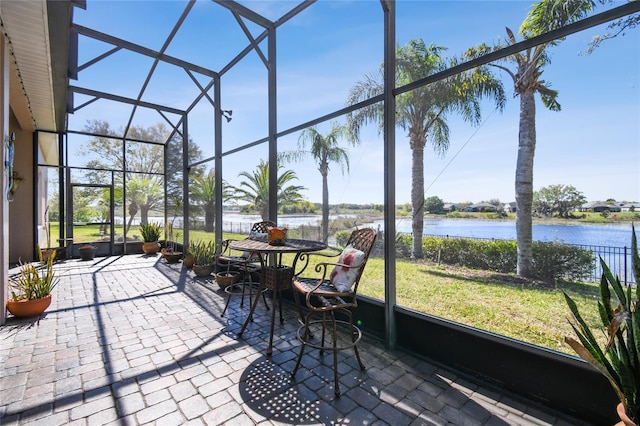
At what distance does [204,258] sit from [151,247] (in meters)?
3.82

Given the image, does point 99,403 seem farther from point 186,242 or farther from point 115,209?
point 115,209

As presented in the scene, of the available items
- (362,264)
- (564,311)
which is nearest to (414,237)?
(564,311)

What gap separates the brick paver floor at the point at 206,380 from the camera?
1.82m

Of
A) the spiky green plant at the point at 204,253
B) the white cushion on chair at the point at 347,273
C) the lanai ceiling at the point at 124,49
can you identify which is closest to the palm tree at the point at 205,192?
the lanai ceiling at the point at 124,49

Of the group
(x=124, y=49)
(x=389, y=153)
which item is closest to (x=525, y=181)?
(x=389, y=153)

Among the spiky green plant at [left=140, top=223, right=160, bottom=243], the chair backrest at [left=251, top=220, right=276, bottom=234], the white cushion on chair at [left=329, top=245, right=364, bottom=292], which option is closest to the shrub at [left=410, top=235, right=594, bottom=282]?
the chair backrest at [left=251, top=220, right=276, bottom=234]

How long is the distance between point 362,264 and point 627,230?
260cm

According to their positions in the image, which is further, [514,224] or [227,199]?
[227,199]

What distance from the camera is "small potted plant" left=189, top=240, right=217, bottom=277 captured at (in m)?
5.44

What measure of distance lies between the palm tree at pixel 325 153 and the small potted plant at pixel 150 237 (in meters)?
5.46

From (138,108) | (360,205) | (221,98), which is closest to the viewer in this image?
(360,205)

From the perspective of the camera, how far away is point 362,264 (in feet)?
7.71

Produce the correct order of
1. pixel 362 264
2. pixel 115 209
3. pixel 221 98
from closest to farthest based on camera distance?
pixel 362 264
pixel 221 98
pixel 115 209

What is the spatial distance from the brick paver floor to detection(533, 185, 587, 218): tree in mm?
2354
